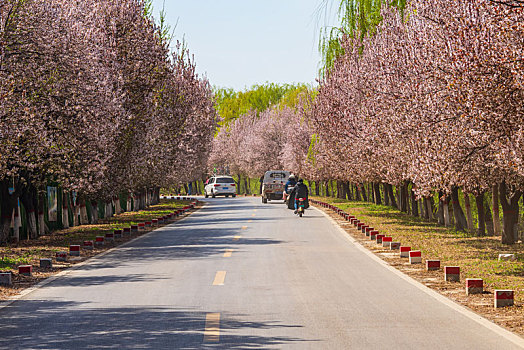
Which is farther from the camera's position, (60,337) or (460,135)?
(460,135)

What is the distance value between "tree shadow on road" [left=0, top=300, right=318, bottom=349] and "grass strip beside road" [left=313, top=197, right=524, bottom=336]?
3.10 m

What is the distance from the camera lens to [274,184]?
5434cm

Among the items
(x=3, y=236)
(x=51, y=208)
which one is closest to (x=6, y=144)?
(x=3, y=236)

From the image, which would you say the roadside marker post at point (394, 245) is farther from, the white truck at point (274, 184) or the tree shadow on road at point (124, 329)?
the white truck at point (274, 184)

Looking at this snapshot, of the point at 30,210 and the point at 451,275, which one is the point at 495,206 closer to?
the point at 451,275

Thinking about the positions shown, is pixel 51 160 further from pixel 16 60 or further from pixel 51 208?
pixel 51 208

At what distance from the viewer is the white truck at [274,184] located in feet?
177

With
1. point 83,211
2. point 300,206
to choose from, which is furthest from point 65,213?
point 300,206

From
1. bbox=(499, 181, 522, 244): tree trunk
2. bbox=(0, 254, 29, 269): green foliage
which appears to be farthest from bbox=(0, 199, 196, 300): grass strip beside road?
bbox=(499, 181, 522, 244): tree trunk

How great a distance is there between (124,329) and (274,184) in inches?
1781

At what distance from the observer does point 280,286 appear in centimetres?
1304

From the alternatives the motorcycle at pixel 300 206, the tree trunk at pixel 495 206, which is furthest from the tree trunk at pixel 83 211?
the tree trunk at pixel 495 206

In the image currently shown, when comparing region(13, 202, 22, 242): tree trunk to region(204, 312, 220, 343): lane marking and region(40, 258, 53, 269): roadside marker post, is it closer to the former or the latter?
region(40, 258, 53, 269): roadside marker post

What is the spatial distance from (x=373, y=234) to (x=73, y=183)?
9.49 meters
